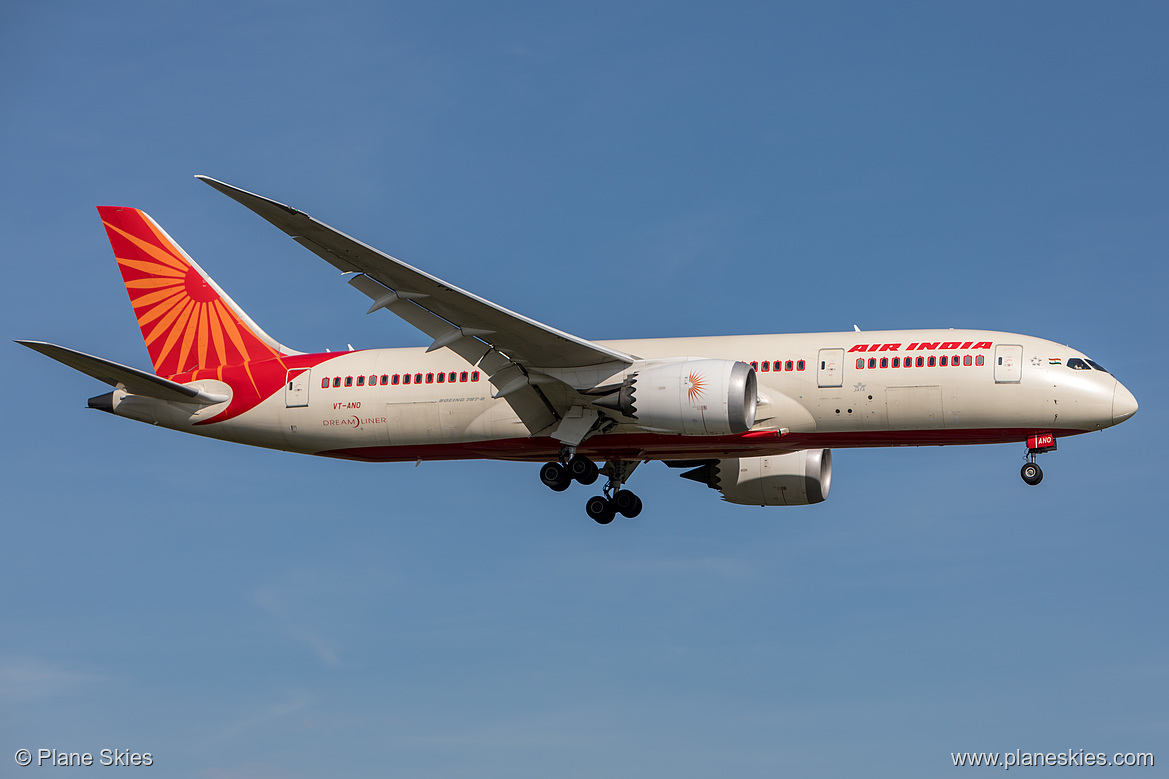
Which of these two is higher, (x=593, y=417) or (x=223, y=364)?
(x=223, y=364)

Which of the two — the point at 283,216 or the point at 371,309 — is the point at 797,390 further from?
the point at 283,216

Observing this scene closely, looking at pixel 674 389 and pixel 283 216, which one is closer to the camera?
pixel 283 216

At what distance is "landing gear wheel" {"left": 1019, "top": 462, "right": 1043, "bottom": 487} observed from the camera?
3400 centimetres

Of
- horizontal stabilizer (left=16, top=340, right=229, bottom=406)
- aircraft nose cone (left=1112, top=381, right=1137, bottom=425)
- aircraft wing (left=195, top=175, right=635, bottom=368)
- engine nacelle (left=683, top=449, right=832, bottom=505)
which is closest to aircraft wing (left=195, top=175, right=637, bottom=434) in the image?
Answer: aircraft wing (left=195, top=175, right=635, bottom=368)

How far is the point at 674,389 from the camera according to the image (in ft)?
109

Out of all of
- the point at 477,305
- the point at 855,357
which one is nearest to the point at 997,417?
the point at 855,357

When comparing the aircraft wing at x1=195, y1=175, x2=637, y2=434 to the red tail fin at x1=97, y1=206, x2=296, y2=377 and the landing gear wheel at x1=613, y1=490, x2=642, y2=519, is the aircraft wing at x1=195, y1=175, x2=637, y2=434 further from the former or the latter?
the red tail fin at x1=97, y1=206, x2=296, y2=377

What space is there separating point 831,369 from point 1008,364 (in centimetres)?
434

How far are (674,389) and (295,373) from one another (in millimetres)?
11984

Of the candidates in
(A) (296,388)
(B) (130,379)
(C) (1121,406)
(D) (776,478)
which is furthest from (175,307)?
(C) (1121,406)

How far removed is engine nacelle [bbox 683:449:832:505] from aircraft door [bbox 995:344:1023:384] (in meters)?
7.27

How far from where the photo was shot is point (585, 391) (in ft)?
113

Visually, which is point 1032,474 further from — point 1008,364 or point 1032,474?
point 1008,364

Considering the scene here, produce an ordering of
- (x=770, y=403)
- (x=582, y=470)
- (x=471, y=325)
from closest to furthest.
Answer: (x=471, y=325)
(x=770, y=403)
(x=582, y=470)
